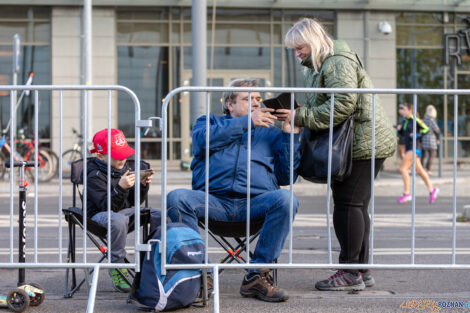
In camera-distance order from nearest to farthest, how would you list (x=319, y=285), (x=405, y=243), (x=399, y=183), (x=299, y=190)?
(x=319, y=285) < (x=405, y=243) < (x=299, y=190) < (x=399, y=183)

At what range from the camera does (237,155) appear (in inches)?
187

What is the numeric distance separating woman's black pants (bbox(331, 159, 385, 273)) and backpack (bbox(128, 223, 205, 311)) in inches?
42.5

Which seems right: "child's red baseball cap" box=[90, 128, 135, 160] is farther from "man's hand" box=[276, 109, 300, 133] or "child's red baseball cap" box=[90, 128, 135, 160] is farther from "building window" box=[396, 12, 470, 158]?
"building window" box=[396, 12, 470, 158]

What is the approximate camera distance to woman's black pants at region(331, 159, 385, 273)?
485cm

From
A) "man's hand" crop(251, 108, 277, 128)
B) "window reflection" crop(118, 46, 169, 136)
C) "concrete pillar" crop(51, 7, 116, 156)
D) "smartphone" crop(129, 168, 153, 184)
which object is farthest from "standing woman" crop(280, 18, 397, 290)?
"concrete pillar" crop(51, 7, 116, 156)

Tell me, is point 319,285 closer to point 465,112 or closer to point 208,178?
point 208,178

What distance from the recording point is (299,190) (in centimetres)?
1302

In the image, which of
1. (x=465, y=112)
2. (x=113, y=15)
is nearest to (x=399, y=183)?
(x=465, y=112)

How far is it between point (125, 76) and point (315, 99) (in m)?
14.7

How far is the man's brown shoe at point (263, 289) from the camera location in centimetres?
452

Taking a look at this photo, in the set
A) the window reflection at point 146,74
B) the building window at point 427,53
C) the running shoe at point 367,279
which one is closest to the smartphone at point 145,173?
the running shoe at point 367,279

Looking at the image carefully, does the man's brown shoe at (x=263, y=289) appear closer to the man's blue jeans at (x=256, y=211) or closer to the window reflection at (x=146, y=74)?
the man's blue jeans at (x=256, y=211)

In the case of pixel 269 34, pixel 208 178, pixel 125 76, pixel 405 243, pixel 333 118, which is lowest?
pixel 405 243

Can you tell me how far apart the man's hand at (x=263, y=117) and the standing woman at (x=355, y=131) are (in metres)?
0.14
